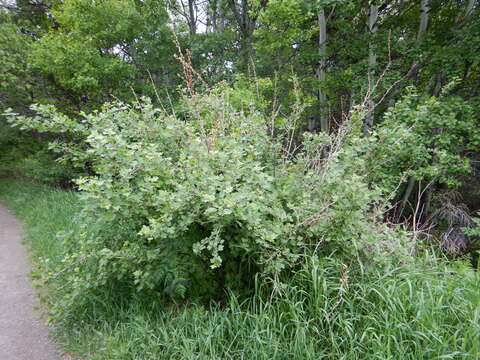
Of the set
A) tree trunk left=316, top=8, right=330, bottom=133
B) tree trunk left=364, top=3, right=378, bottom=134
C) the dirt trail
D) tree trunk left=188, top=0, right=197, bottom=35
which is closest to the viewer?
the dirt trail

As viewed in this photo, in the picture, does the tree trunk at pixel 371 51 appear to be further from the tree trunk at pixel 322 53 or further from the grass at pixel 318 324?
the grass at pixel 318 324

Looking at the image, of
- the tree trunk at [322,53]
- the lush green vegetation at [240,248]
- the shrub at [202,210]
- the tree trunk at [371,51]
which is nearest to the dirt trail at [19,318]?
the lush green vegetation at [240,248]

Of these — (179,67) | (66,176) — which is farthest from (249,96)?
(66,176)

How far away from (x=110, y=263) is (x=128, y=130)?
124cm

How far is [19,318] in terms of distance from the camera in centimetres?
292

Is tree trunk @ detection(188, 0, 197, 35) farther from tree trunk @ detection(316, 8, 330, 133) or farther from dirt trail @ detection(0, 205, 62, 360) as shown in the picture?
dirt trail @ detection(0, 205, 62, 360)

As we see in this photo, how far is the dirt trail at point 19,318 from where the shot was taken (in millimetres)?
2469

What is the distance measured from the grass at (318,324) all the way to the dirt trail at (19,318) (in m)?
0.21

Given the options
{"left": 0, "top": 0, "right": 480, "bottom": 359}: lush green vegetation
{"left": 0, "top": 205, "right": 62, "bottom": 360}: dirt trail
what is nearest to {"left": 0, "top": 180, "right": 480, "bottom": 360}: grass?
{"left": 0, "top": 0, "right": 480, "bottom": 359}: lush green vegetation

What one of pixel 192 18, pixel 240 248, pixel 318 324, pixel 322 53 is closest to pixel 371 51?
pixel 322 53

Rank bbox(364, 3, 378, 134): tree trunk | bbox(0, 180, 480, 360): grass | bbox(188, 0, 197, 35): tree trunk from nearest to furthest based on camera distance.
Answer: bbox(0, 180, 480, 360): grass < bbox(364, 3, 378, 134): tree trunk < bbox(188, 0, 197, 35): tree trunk

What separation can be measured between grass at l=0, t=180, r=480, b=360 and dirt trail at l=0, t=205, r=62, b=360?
211 mm

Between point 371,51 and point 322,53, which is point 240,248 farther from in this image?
point 322,53

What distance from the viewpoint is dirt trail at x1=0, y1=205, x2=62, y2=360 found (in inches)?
97.2
